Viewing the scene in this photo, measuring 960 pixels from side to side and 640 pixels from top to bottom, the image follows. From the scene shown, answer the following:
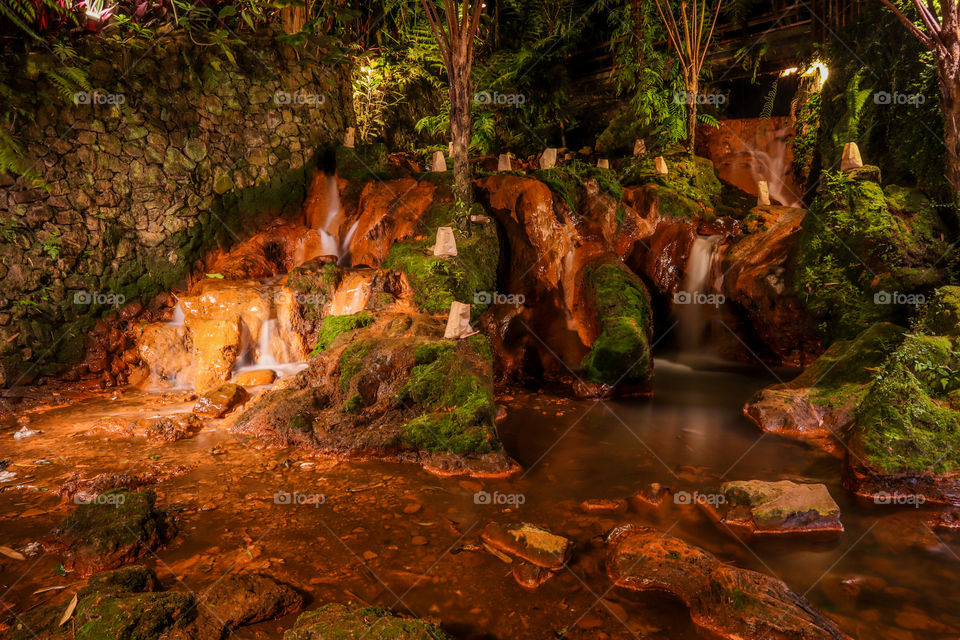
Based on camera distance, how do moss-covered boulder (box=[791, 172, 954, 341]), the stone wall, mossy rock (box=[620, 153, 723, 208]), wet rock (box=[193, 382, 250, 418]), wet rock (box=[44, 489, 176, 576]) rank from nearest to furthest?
wet rock (box=[44, 489, 176, 576]) < wet rock (box=[193, 382, 250, 418]) < moss-covered boulder (box=[791, 172, 954, 341]) < the stone wall < mossy rock (box=[620, 153, 723, 208])

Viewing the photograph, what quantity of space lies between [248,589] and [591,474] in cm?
324

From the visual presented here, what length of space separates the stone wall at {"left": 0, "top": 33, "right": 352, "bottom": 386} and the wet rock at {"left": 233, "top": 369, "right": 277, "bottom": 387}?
286cm

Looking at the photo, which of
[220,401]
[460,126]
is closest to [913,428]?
[460,126]

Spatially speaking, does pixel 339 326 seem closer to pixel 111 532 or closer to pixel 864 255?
pixel 111 532

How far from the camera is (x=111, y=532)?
3.71 meters

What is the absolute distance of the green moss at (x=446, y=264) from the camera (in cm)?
743

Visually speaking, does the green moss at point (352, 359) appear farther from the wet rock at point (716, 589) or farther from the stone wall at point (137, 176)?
the stone wall at point (137, 176)

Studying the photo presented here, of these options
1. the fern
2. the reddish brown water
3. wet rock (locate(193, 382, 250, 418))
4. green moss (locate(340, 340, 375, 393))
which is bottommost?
the reddish brown water

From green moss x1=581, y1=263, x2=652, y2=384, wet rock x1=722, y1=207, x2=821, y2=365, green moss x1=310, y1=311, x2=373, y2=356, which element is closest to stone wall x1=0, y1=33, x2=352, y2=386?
green moss x1=310, y1=311, x2=373, y2=356

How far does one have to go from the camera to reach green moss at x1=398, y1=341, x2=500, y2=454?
535cm

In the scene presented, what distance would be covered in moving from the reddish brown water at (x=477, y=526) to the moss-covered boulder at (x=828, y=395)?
371 millimetres

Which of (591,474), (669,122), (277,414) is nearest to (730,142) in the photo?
(669,122)

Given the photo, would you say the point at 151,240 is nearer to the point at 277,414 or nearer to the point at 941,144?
the point at 277,414

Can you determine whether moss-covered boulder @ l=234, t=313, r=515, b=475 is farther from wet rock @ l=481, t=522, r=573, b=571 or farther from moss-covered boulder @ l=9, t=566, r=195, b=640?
moss-covered boulder @ l=9, t=566, r=195, b=640
